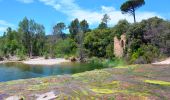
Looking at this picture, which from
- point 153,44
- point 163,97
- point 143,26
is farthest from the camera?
point 143,26

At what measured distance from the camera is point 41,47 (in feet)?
272

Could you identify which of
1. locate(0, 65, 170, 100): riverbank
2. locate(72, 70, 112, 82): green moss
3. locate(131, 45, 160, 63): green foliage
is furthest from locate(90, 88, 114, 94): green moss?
locate(131, 45, 160, 63): green foliage

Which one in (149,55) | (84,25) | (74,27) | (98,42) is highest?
(84,25)

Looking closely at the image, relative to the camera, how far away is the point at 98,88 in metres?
7.71

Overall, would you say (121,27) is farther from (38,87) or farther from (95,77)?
(38,87)

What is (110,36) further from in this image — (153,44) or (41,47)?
(41,47)

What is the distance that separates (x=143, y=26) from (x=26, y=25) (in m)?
44.1

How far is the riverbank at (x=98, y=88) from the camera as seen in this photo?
7.13 m

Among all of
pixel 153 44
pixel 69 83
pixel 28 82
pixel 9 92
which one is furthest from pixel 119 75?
pixel 153 44

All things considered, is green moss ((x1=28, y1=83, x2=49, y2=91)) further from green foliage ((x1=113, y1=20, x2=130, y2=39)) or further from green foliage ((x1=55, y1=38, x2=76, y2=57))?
green foliage ((x1=55, y1=38, x2=76, y2=57))

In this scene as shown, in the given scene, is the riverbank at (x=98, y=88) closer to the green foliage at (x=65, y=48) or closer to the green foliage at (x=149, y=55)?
the green foliage at (x=149, y=55)

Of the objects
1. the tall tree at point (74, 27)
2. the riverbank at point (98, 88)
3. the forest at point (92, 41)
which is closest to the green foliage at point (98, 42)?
the forest at point (92, 41)

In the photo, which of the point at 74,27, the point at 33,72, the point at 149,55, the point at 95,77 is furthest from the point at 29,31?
the point at 95,77

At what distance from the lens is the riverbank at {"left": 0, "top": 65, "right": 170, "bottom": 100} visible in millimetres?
7129
